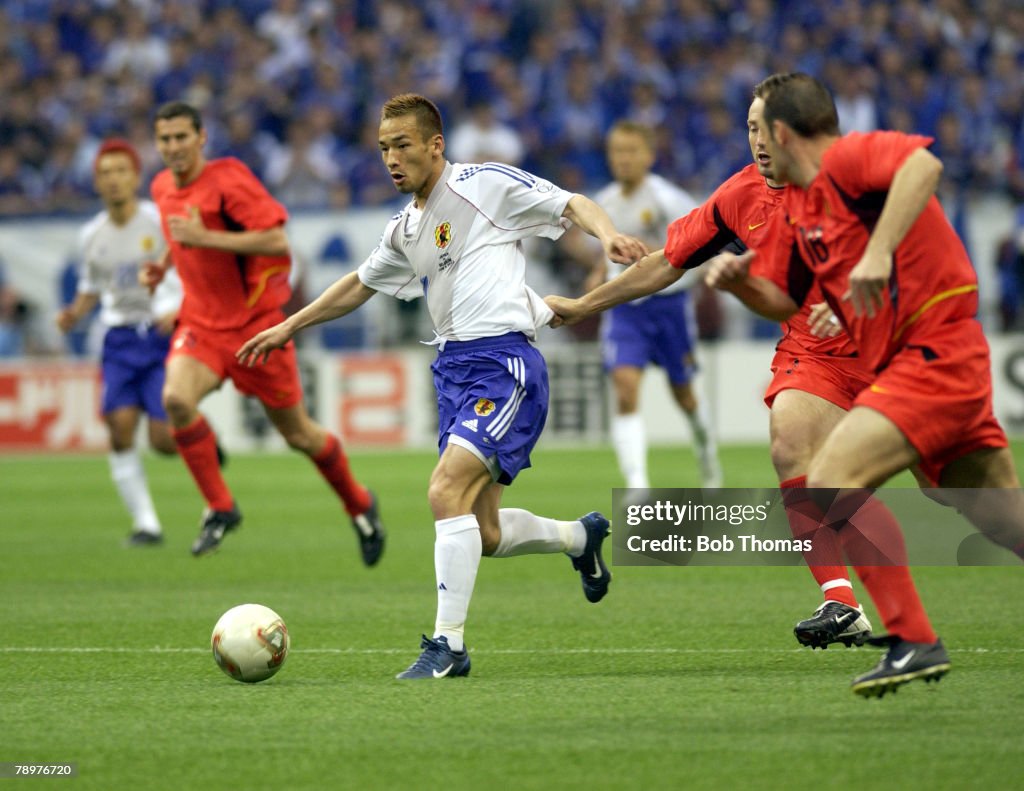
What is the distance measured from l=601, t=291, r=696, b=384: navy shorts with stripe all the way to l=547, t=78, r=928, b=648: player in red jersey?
5818 millimetres

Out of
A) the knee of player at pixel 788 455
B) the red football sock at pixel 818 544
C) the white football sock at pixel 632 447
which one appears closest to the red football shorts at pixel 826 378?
the knee of player at pixel 788 455

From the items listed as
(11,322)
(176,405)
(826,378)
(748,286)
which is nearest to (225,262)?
(176,405)

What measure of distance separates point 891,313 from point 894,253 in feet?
0.67

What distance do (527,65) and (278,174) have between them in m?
3.97

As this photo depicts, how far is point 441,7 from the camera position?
2522cm

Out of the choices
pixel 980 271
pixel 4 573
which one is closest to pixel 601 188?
pixel 980 271

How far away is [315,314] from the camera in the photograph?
7.34 m

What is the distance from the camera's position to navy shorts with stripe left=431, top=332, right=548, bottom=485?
6836 millimetres

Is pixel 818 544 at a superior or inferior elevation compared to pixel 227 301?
inferior

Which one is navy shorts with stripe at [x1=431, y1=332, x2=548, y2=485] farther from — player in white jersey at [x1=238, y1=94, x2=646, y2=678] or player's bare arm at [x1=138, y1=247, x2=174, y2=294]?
player's bare arm at [x1=138, y1=247, x2=174, y2=294]

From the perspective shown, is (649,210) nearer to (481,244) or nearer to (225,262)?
(225,262)

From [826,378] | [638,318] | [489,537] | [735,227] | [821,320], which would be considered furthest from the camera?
[638,318]

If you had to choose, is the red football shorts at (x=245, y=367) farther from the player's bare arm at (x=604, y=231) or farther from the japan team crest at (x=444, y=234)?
the player's bare arm at (x=604, y=231)

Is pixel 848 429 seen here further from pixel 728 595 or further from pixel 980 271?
pixel 980 271
